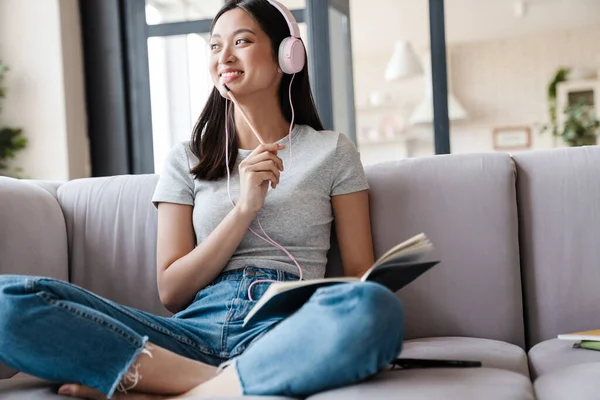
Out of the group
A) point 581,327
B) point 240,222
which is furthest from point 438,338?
point 240,222

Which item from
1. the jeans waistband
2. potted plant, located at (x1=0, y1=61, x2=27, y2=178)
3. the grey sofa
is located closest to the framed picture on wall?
potted plant, located at (x1=0, y1=61, x2=27, y2=178)

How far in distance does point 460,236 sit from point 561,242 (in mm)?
227

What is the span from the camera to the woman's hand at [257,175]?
1591 mm

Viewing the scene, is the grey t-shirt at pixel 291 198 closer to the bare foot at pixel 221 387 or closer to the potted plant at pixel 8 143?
the bare foot at pixel 221 387

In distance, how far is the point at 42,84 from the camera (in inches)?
167

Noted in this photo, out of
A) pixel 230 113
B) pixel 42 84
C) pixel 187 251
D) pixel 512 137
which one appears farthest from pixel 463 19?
pixel 187 251

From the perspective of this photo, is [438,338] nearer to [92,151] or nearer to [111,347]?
[111,347]

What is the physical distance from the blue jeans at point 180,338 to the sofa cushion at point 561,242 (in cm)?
68

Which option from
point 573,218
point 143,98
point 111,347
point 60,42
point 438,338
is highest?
point 60,42

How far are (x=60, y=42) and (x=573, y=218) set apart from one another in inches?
128

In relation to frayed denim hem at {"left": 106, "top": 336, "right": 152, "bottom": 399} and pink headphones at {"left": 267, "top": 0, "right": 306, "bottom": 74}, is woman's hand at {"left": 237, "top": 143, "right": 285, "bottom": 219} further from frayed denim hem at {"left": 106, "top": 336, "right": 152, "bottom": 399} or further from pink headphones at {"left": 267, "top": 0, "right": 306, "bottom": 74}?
frayed denim hem at {"left": 106, "top": 336, "right": 152, "bottom": 399}

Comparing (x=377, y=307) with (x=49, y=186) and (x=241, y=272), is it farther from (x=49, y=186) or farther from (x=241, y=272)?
(x=49, y=186)

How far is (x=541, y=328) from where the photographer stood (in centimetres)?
176

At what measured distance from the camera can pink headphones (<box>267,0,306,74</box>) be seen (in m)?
1.77
